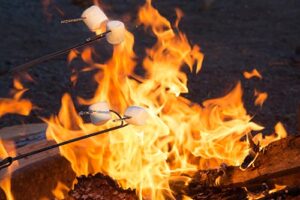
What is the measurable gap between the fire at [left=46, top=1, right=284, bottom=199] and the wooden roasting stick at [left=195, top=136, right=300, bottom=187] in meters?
0.18

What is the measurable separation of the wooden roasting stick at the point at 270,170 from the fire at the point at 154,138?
18 cm

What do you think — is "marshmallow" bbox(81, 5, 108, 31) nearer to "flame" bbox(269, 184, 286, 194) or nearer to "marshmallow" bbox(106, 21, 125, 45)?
"marshmallow" bbox(106, 21, 125, 45)

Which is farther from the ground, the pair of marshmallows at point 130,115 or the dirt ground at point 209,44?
the dirt ground at point 209,44

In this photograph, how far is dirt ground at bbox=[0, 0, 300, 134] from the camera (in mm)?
6562

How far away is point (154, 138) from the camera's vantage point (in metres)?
3.46

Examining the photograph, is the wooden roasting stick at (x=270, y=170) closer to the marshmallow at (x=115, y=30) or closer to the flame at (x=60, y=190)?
the flame at (x=60, y=190)

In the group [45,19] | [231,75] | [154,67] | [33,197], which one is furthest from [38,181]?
[45,19]

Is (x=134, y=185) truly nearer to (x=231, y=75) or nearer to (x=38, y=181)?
(x=38, y=181)

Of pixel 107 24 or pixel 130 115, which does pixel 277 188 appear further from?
pixel 107 24

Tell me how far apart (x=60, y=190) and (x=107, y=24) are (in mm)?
1275

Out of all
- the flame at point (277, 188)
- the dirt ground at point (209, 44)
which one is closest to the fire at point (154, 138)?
the flame at point (277, 188)

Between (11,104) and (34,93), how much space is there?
2874 millimetres

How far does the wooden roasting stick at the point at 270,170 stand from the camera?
2.95 meters

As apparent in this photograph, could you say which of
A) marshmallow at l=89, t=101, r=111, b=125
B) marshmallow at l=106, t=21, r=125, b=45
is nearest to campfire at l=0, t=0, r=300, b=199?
marshmallow at l=106, t=21, r=125, b=45
